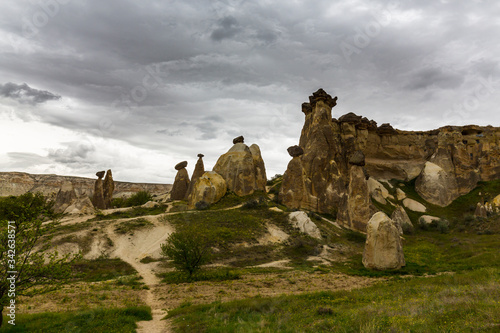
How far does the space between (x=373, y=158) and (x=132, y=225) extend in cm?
4972

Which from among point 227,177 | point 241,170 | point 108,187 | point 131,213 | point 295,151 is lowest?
point 131,213

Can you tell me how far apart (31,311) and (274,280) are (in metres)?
11.7

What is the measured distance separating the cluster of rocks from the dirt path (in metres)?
10.8

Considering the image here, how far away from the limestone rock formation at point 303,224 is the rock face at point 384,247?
10747 millimetres

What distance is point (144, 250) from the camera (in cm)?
2542

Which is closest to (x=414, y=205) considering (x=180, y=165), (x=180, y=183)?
(x=180, y=183)

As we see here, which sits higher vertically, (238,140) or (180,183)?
(238,140)

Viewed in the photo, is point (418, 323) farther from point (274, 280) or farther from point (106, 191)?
point (106, 191)

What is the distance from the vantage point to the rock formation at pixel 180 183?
48.5m

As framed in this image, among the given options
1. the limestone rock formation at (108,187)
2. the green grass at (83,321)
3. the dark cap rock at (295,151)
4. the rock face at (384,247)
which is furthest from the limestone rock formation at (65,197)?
the rock face at (384,247)

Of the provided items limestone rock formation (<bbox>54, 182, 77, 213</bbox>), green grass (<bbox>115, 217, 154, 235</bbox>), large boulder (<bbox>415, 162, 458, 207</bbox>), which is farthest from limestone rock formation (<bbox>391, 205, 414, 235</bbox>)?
limestone rock formation (<bbox>54, 182, 77, 213</bbox>)

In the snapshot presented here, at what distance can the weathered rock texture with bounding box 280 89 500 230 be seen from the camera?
137 feet

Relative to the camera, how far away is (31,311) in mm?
11688

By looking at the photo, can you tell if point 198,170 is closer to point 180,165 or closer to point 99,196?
point 180,165
